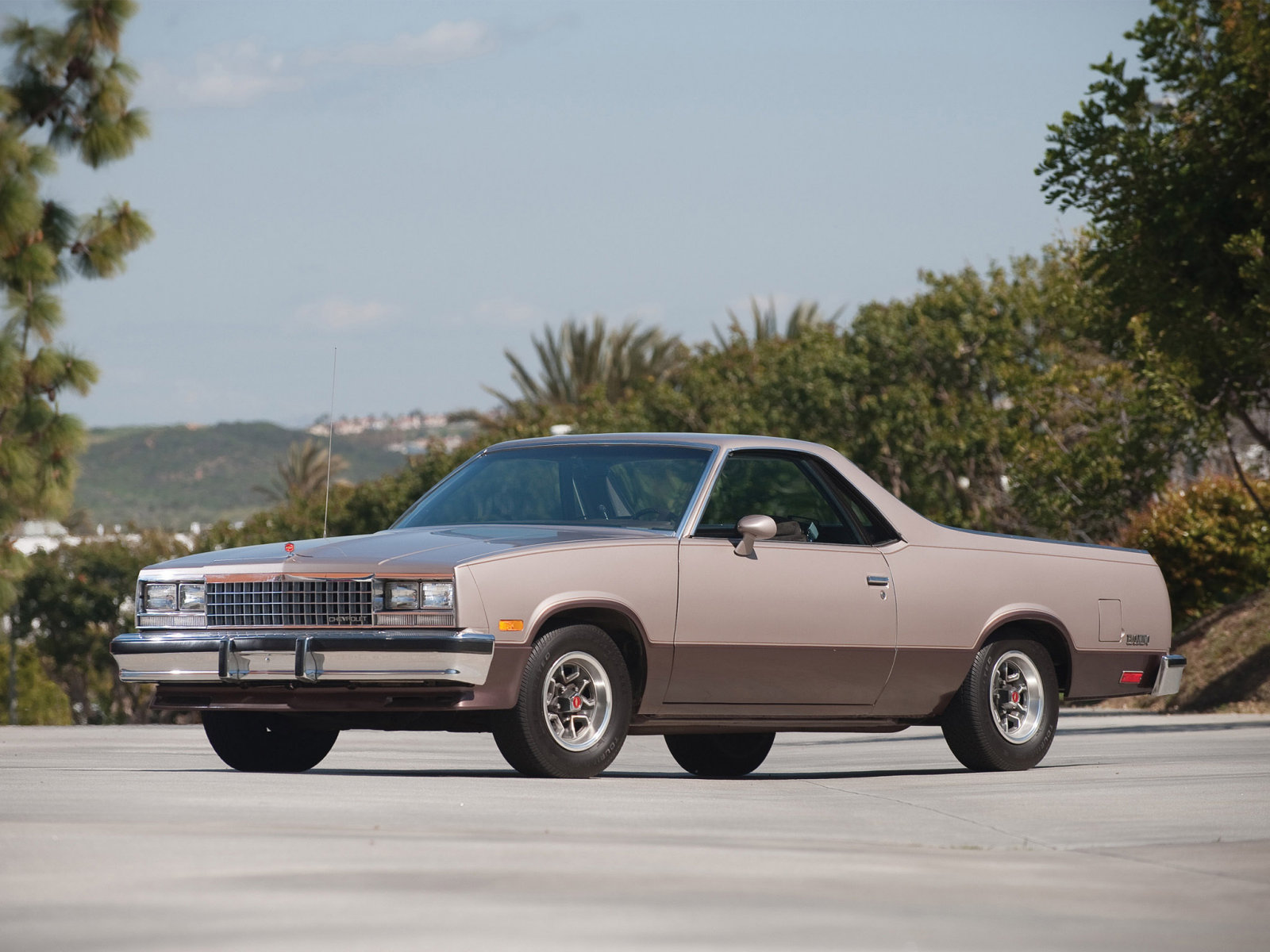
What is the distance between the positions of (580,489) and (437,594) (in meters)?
1.46

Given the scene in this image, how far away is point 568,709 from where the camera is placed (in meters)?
9.23

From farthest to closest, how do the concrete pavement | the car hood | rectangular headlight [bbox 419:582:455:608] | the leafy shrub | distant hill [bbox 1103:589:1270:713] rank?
the leafy shrub
distant hill [bbox 1103:589:1270:713]
the car hood
rectangular headlight [bbox 419:582:455:608]
the concrete pavement

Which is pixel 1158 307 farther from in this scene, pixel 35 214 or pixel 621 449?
pixel 35 214

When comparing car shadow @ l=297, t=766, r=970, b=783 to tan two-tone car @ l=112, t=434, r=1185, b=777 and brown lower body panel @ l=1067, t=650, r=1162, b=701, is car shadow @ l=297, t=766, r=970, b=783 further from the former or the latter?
brown lower body panel @ l=1067, t=650, r=1162, b=701

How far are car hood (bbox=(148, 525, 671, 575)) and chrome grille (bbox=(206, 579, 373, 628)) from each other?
0.21ft

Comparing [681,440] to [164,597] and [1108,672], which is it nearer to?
[164,597]

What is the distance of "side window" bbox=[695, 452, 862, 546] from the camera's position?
1048cm

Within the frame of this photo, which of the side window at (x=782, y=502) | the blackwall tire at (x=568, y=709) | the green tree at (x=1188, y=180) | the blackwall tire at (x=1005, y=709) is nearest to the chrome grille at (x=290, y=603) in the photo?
the blackwall tire at (x=568, y=709)

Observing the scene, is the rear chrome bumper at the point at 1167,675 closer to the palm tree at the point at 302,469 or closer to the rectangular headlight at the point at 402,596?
the rectangular headlight at the point at 402,596

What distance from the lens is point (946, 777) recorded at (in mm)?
10562

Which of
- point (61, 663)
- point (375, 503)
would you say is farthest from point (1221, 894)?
point (61, 663)

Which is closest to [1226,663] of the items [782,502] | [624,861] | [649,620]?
[782,502]

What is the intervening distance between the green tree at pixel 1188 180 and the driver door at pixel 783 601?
7.30 metres

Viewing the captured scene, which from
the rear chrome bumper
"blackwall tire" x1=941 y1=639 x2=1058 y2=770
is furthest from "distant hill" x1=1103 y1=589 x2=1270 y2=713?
"blackwall tire" x1=941 y1=639 x2=1058 y2=770
